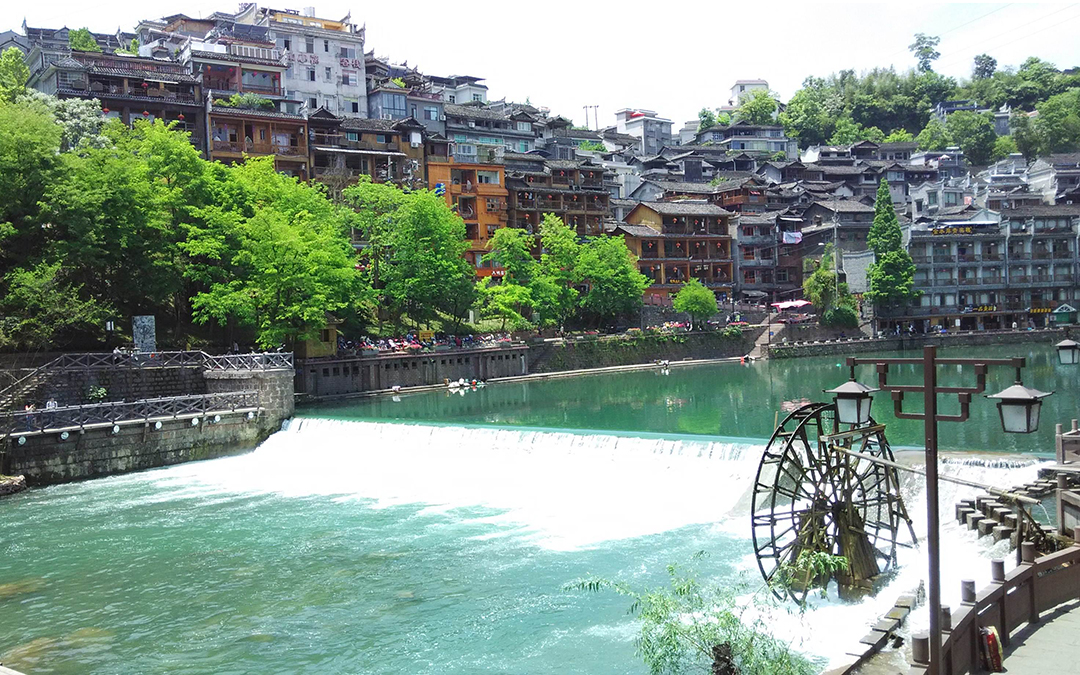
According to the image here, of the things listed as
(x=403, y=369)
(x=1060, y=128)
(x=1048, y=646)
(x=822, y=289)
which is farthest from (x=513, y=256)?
(x=1060, y=128)

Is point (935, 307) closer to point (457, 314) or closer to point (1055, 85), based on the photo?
point (457, 314)

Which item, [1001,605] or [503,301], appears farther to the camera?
[503,301]

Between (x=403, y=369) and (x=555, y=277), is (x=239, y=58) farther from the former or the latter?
(x=403, y=369)

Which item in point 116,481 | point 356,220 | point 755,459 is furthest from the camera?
point 356,220

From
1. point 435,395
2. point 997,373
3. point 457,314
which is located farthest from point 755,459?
point 457,314

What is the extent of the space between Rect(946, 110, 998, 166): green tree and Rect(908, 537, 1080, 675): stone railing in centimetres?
12328

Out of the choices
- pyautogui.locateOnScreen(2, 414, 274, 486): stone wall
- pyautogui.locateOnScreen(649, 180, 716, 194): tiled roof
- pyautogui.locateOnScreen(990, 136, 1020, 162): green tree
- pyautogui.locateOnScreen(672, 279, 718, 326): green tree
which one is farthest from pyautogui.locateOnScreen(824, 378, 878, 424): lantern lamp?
pyautogui.locateOnScreen(990, 136, 1020, 162): green tree

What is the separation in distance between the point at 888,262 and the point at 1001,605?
7224 centimetres

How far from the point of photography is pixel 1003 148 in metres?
118

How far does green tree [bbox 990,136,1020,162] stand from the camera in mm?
117750

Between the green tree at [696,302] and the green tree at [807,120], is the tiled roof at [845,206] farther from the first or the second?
the green tree at [807,120]

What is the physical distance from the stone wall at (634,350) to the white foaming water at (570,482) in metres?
28.1

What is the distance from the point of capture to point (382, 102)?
7900 centimetres

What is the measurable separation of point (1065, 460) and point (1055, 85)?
5411 inches
